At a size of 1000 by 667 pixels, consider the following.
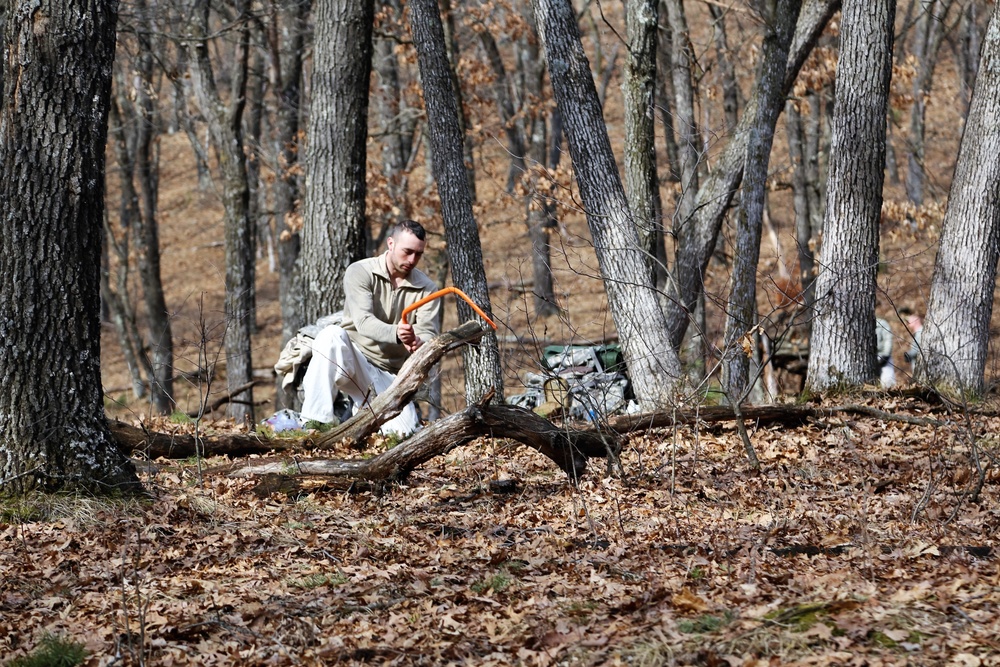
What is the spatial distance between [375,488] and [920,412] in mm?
4298

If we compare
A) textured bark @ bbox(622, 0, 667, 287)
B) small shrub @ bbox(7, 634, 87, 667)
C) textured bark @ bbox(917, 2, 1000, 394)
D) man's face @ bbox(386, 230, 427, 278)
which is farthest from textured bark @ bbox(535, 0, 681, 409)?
small shrub @ bbox(7, 634, 87, 667)

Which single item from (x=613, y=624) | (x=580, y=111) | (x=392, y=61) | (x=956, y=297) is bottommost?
(x=613, y=624)

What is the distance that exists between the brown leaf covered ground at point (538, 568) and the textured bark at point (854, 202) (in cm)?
190

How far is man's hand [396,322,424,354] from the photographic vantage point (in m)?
7.74

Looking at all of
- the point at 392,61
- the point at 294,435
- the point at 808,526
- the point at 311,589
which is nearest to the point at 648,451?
the point at 808,526

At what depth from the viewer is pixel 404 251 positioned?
7867 mm

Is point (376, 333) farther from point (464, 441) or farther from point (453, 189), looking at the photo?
point (464, 441)

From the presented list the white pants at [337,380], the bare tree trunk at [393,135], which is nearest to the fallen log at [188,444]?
the white pants at [337,380]

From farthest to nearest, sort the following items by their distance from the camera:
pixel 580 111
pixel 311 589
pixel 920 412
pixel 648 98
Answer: pixel 648 98 → pixel 580 111 → pixel 920 412 → pixel 311 589

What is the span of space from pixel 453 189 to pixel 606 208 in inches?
58.8

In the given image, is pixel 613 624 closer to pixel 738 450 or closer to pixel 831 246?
pixel 738 450

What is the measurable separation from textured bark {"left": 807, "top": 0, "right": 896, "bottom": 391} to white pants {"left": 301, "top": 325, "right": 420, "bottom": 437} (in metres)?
3.50

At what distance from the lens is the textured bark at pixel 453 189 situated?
9.05 m

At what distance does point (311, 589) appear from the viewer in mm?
4637
